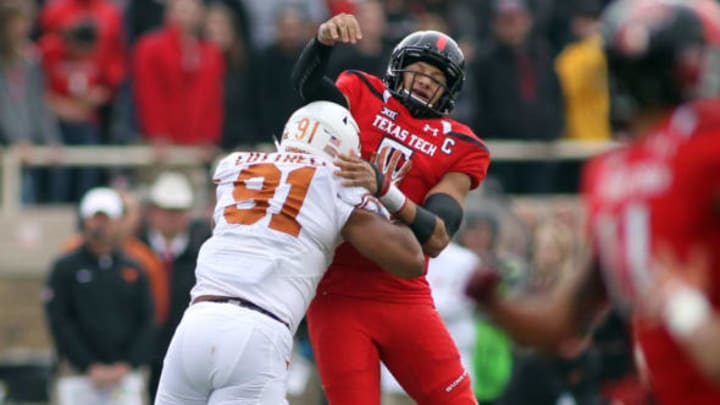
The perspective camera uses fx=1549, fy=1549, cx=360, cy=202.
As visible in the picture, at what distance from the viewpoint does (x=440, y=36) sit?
7.02 metres

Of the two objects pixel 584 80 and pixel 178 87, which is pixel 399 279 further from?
pixel 584 80

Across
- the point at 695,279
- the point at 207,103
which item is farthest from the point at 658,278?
the point at 207,103

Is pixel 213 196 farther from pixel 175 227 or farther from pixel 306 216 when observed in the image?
pixel 306 216

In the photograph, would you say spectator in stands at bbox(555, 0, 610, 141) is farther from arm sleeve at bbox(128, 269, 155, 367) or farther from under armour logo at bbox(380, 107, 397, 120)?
under armour logo at bbox(380, 107, 397, 120)

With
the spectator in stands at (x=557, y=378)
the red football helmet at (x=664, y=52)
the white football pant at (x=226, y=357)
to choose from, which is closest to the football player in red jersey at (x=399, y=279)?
the white football pant at (x=226, y=357)

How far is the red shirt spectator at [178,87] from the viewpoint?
12781mm

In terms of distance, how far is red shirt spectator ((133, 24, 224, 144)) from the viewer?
503 inches

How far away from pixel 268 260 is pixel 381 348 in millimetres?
981

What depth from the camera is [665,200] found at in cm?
417

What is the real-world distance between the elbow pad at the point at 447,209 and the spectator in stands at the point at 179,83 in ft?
20.8

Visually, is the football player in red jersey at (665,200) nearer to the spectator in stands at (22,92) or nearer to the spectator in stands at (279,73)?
the spectator in stands at (22,92)

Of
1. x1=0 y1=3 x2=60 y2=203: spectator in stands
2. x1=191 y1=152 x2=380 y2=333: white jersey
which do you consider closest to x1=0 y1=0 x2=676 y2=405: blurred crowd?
x1=0 y1=3 x2=60 y2=203: spectator in stands

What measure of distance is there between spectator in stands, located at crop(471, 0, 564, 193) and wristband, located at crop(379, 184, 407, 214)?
7.44 m

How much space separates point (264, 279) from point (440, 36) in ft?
4.95
